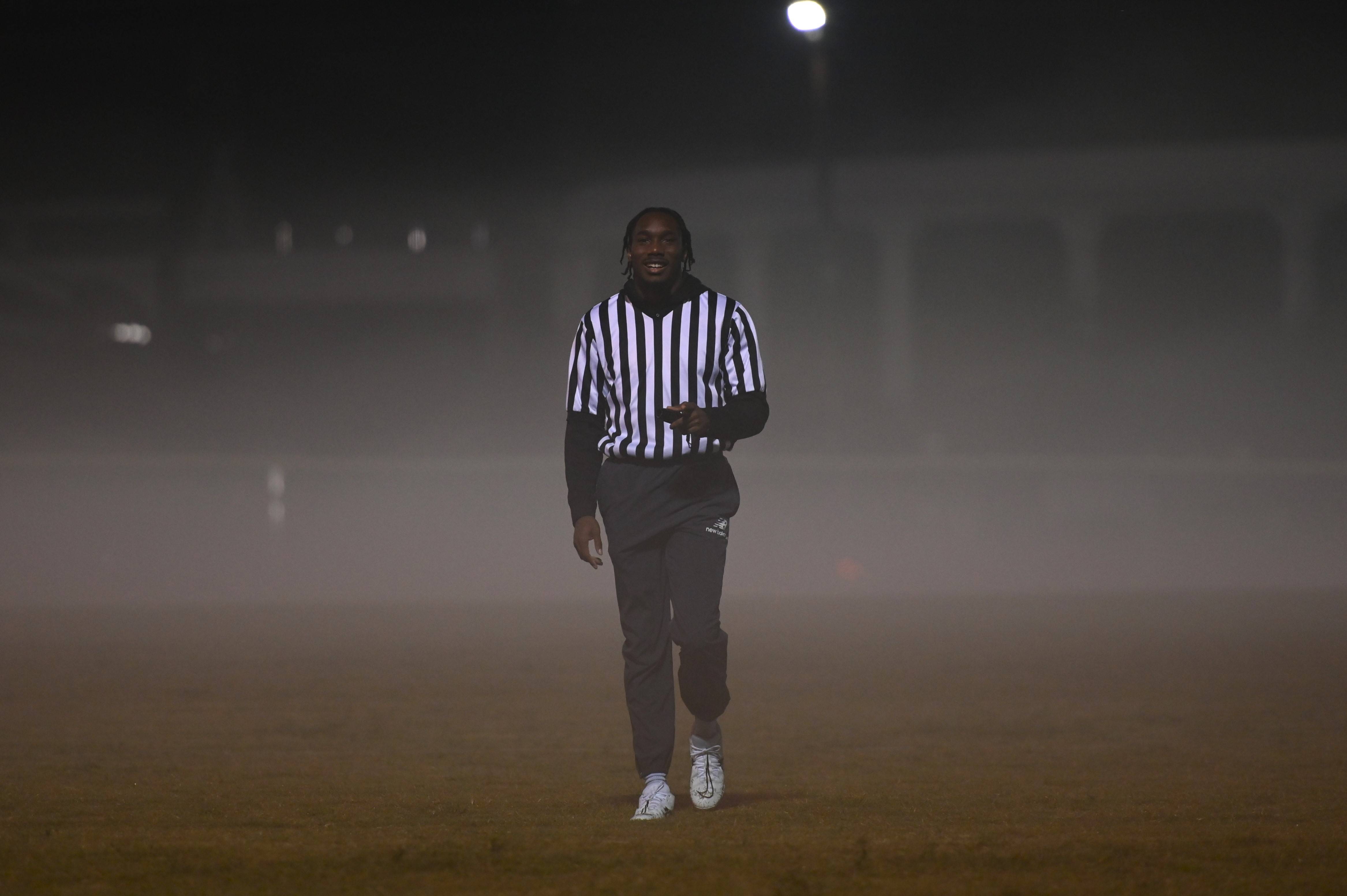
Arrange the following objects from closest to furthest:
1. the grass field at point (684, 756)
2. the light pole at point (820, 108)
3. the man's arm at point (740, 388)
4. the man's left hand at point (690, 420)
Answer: the grass field at point (684, 756) < the man's left hand at point (690, 420) < the man's arm at point (740, 388) < the light pole at point (820, 108)

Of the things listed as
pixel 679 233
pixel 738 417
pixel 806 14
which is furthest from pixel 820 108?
pixel 738 417

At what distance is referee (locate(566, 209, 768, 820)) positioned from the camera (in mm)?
2279

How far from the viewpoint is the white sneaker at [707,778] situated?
7.69ft

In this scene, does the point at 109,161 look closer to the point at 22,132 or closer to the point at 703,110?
the point at 22,132

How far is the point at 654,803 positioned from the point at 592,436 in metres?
0.62

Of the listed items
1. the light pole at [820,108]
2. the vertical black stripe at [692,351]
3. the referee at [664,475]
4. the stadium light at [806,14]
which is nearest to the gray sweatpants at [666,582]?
the referee at [664,475]

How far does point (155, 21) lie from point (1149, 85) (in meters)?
7.56

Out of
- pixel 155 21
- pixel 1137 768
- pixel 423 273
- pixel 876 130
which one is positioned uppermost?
pixel 155 21

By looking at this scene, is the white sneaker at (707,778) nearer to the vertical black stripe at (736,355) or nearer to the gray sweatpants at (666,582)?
the gray sweatpants at (666,582)

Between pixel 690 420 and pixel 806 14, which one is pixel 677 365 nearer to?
pixel 690 420

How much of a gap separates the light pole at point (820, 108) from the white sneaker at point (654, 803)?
8.69m

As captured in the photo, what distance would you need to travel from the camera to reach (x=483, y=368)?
1203cm

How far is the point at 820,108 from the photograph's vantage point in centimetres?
1085

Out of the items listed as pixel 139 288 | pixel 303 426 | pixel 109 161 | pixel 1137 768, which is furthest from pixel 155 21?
pixel 1137 768
